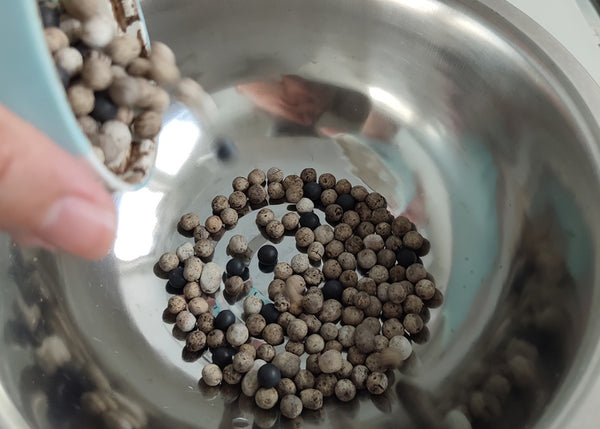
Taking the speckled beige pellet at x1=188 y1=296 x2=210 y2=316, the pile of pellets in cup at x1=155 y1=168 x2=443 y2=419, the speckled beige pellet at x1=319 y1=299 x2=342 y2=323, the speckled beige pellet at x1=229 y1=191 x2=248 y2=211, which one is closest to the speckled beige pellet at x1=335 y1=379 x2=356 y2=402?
the pile of pellets in cup at x1=155 y1=168 x2=443 y2=419

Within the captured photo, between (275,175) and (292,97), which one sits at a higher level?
(292,97)

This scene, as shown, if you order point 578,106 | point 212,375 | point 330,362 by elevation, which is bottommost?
point 212,375

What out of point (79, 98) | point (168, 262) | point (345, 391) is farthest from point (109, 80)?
point (345, 391)

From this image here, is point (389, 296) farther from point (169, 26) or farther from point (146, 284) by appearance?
point (169, 26)

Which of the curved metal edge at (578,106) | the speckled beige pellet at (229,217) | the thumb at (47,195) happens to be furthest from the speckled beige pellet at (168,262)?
the curved metal edge at (578,106)

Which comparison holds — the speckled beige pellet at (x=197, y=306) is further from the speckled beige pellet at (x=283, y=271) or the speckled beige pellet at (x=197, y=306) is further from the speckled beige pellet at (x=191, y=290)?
the speckled beige pellet at (x=283, y=271)

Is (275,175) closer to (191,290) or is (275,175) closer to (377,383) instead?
(191,290)
